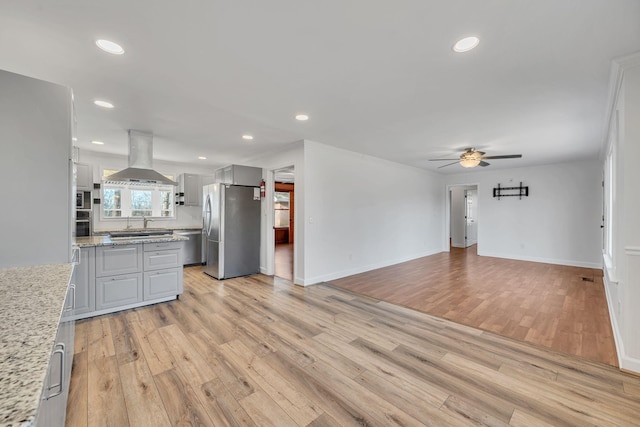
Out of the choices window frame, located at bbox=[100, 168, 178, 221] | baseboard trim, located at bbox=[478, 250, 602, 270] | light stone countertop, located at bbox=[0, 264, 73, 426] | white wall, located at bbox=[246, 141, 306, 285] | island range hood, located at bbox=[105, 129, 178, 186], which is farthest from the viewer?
baseboard trim, located at bbox=[478, 250, 602, 270]

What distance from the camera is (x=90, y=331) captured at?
9.32 feet

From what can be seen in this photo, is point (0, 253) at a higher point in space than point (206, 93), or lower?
lower

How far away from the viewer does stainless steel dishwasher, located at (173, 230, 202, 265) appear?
6.20 meters

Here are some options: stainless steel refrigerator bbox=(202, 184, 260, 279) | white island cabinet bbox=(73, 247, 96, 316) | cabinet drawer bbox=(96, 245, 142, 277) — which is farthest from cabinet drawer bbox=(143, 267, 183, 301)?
stainless steel refrigerator bbox=(202, 184, 260, 279)

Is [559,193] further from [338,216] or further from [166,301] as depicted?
[166,301]

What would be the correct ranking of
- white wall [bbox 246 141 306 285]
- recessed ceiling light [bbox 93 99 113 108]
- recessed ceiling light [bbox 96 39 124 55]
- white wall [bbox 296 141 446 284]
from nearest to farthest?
recessed ceiling light [bbox 96 39 124 55] < recessed ceiling light [bbox 93 99 113 108] < white wall [bbox 246 141 306 285] < white wall [bbox 296 141 446 284]

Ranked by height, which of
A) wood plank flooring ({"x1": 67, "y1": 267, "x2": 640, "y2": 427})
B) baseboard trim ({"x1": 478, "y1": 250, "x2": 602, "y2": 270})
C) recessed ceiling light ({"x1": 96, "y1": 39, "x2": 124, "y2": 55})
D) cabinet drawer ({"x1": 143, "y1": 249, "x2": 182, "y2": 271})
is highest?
recessed ceiling light ({"x1": 96, "y1": 39, "x2": 124, "y2": 55})

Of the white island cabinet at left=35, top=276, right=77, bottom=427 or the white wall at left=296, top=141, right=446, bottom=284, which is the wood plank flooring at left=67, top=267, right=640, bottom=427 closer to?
the white island cabinet at left=35, top=276, right=77, bottom=427

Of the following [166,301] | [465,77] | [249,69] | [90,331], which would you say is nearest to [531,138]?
[465,77]

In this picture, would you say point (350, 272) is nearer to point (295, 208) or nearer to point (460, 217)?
point (295, 208)

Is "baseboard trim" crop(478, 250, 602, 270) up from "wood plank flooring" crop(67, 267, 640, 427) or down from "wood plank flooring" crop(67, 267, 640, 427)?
up

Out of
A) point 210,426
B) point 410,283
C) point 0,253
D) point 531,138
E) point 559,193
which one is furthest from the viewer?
point 559,193

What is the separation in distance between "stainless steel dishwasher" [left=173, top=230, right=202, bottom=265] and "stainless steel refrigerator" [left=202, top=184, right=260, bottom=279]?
1.07 meters

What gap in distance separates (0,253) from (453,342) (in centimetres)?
371
